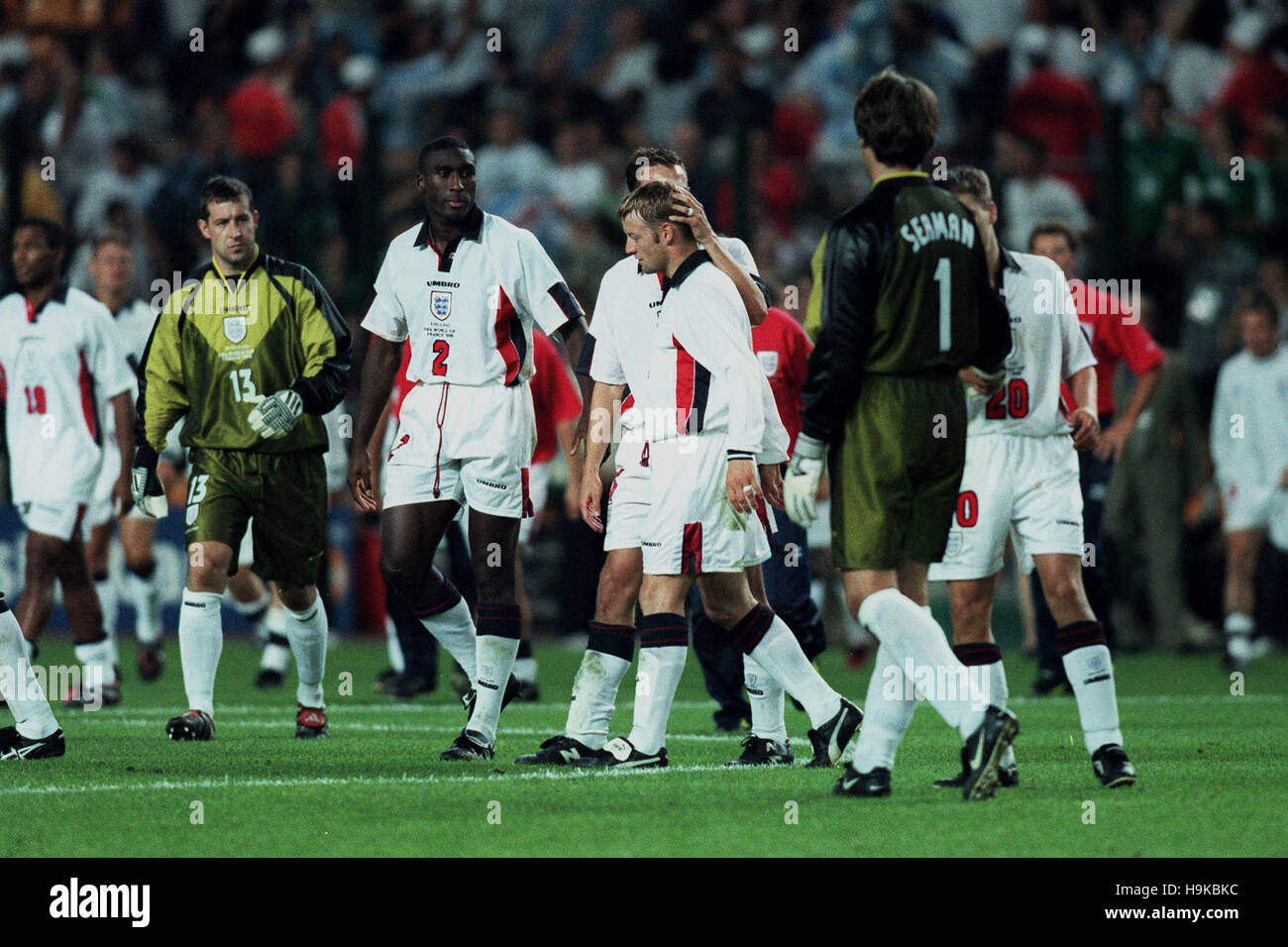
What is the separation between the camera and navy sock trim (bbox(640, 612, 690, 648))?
6.85 m

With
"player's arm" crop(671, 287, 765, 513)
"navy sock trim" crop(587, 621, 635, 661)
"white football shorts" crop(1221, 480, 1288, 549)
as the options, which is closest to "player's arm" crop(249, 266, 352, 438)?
"navy sock trim" crop(587, 621, 635, 661)

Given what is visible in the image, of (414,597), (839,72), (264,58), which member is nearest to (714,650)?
(414,597)

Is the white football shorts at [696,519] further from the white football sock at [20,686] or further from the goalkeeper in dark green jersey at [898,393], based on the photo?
the white football sock at [20,686]

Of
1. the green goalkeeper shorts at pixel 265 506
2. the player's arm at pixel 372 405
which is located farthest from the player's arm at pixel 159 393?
the player's arm at pixel 372 405

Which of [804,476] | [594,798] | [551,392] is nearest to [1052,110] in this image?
[551,392]

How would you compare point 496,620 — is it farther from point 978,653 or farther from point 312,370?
point 978,653

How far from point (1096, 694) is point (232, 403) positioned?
3.74 m

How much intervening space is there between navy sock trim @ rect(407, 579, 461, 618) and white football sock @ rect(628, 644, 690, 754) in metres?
1.19

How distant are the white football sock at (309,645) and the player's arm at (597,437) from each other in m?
1.55

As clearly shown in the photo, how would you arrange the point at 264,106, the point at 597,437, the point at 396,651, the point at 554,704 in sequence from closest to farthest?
the point at 597,437, the point at 554,704, the point at 396,651, the point at 264,106

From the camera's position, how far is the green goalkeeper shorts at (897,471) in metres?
5.86

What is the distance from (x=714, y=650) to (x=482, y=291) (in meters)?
2.20

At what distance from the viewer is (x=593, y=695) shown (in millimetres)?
7293
